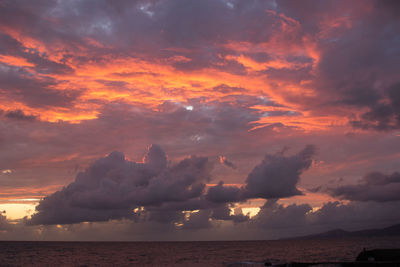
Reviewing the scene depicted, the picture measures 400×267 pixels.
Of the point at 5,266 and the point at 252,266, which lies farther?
the point at 5,266

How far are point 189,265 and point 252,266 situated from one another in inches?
790

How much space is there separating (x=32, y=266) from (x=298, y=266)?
88.3 metres

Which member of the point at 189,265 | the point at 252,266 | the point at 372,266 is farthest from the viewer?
the point at 189,265

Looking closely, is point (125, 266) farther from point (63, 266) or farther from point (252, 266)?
point (252, 266)

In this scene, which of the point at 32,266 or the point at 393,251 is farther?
the point at 32,266

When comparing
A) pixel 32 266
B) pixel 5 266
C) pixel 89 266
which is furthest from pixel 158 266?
pixel 5 266

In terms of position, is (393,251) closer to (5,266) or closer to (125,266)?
(125,266)

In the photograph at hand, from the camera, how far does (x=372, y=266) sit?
1933 inches

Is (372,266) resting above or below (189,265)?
above

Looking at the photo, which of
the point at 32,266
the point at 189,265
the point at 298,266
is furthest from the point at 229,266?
the point at 32,266

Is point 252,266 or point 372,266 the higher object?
point 372,266

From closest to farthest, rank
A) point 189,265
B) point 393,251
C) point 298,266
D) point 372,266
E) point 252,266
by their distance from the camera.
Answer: point 372,266 → point 298,266 → point 393,251 → point 252,266 → point 189,265

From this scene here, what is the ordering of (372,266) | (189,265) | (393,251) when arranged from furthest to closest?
(189,265) < (393,251) < (372,266)

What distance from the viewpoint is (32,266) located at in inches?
4304
